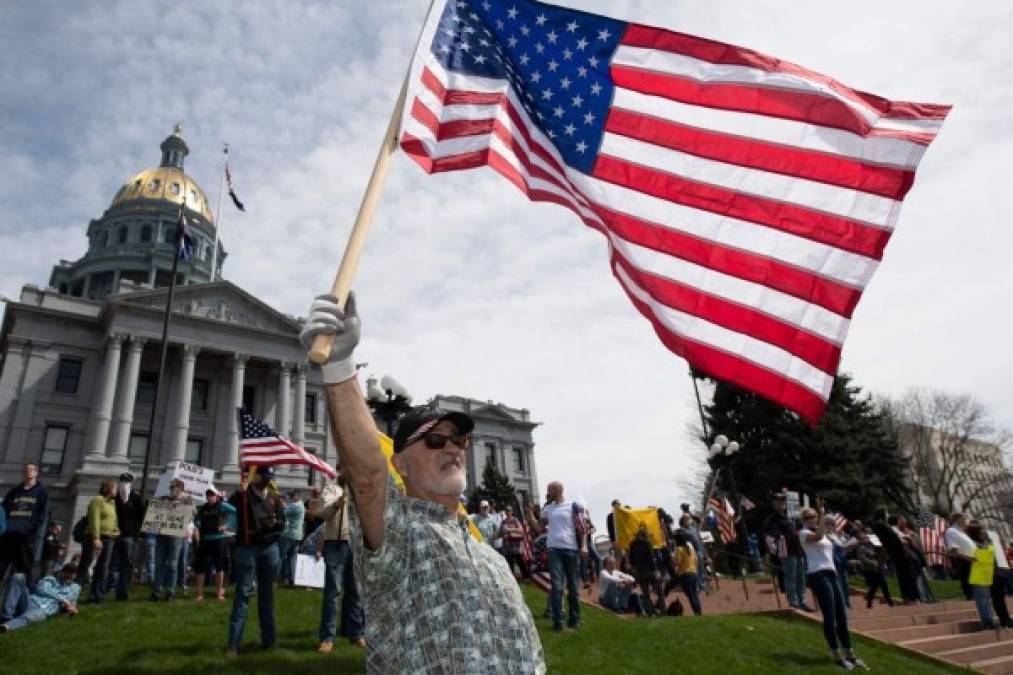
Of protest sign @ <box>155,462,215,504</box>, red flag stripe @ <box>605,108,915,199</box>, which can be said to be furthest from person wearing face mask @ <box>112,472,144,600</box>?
red flag stripe @ <box>605,108,915,199</box>

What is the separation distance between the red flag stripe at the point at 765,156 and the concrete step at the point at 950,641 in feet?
31.6

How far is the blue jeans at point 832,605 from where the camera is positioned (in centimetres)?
915

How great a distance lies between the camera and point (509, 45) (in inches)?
219

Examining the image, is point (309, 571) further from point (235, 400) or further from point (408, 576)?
point (235, 400)

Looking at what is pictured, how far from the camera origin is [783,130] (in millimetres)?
5145

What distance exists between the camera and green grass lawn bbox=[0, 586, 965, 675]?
739 centimetres

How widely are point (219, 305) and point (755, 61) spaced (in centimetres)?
4521

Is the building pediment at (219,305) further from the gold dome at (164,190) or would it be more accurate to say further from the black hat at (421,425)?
the black hat at (421,425)

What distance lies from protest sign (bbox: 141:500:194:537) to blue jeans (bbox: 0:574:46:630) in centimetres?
215

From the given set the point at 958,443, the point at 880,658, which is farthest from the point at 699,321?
the point at 958,443

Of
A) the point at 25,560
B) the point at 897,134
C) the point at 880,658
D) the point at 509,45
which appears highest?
the point at 509,45

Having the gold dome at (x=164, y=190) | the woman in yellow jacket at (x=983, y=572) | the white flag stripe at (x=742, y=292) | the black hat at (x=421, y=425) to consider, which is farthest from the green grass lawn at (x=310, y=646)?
the gold dome at (x=164, y=190)

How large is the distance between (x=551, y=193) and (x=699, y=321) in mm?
1609

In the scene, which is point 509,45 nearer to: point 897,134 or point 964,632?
point 897,134
